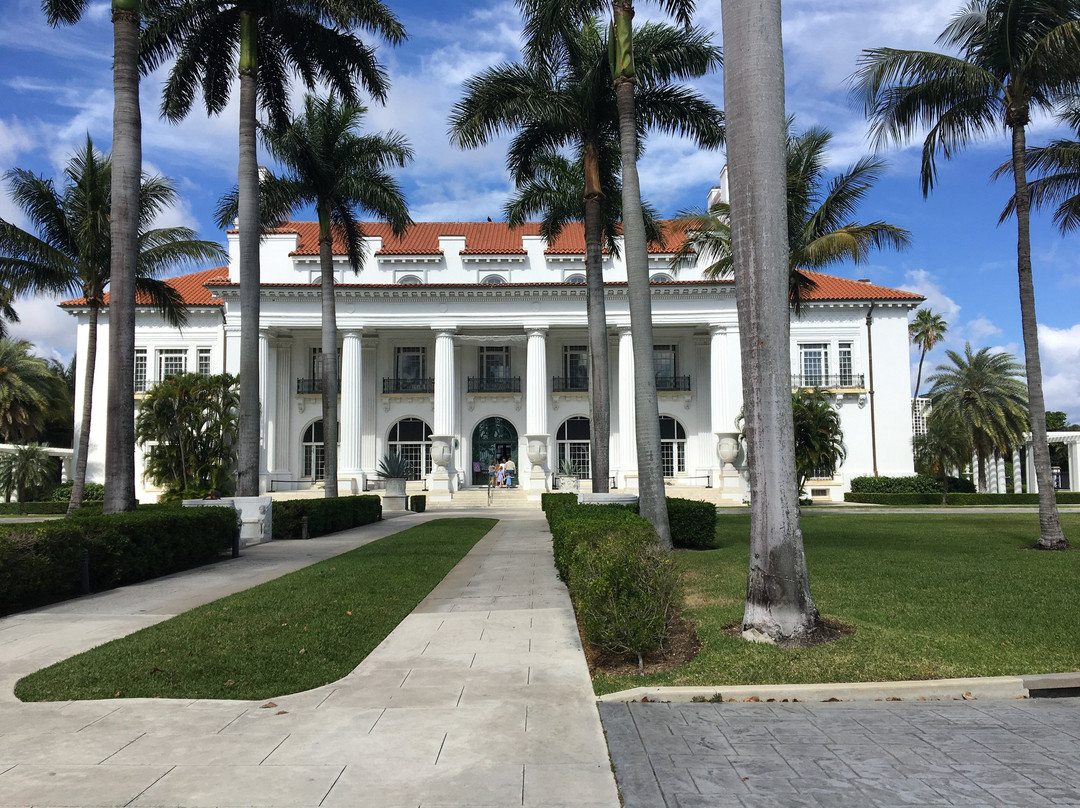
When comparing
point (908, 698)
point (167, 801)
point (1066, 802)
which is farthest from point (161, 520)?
point (1066, 802)

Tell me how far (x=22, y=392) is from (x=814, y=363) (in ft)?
144

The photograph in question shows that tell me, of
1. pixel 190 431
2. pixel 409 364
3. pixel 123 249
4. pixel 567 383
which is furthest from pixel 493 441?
pixel 123 249

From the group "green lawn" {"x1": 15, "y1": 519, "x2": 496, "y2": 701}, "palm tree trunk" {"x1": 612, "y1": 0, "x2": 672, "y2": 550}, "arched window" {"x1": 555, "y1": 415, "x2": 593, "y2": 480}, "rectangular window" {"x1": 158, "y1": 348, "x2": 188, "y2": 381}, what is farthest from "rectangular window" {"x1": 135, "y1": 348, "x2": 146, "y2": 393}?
"palm tree trunk" {"x1": 612, "y1": 0, "x2": 672, "y2": 550}

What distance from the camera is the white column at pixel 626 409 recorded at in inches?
1556

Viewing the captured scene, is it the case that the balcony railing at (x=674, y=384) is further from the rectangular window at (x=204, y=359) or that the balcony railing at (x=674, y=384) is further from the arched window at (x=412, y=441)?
the rectangular window at (x=204, y=359)

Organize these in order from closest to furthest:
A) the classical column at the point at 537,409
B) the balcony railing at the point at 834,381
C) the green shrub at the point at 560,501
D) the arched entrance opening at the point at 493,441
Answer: the green shrub at the point at 560,501 < the classical column at the point at 537,409 < the balcony railing at the point at 834,381 < the arched entrance opening at the point at 493,441

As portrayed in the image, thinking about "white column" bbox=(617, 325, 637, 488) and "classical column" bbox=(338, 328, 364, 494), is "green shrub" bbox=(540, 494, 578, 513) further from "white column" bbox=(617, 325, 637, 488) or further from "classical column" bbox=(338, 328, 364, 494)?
"classical column" bbox=(338, 328, 364, 494)

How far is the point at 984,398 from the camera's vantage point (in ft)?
136

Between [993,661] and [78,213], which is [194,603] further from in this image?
[78,213]

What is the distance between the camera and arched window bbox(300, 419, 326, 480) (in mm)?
42438

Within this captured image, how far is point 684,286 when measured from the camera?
3941cm

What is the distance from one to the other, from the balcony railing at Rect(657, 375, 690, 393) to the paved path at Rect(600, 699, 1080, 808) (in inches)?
1467

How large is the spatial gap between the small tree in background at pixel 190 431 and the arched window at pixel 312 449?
859 cm

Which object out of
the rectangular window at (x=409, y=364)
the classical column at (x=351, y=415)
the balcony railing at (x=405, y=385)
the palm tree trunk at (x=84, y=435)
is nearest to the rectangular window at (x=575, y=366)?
the balcony railing at (x=405, y=385)
